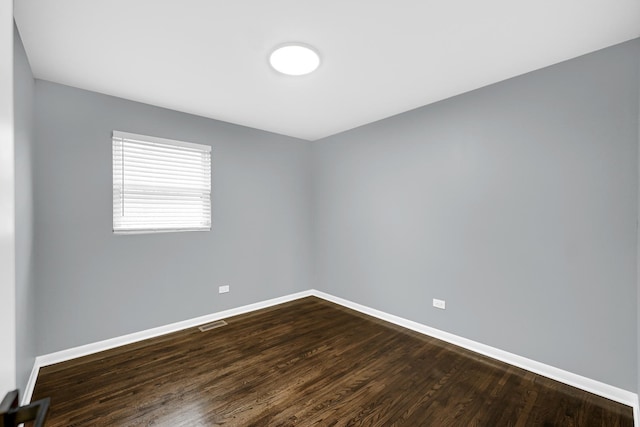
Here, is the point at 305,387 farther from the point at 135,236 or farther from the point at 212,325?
the point at 135,236

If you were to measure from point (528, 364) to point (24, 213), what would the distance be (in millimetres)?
Answer: 4161

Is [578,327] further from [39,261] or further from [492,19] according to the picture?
[39,261]

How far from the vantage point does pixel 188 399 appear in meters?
2.06

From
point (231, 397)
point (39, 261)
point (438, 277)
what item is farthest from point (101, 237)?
point (438, 277)

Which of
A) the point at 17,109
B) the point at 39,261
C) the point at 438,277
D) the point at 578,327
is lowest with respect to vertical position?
the point at 578,327

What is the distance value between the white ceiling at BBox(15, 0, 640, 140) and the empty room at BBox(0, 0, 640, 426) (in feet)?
0.06

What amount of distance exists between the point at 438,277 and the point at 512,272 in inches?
27.6

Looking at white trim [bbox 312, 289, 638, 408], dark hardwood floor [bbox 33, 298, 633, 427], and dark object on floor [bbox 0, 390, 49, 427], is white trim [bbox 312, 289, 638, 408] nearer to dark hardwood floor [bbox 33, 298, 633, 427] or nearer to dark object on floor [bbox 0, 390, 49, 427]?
dark hardwood floor [bbox 33, 298, 633, 427]

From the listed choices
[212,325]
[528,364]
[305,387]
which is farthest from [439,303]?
[212,325]

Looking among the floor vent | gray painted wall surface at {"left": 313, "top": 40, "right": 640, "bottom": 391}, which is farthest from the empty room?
the floor vent

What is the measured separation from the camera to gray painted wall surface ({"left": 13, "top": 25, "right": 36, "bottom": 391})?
5.98 ft

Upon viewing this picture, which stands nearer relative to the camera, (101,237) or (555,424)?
(555,424)

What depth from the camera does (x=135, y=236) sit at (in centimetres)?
300

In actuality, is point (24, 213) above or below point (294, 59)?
below
